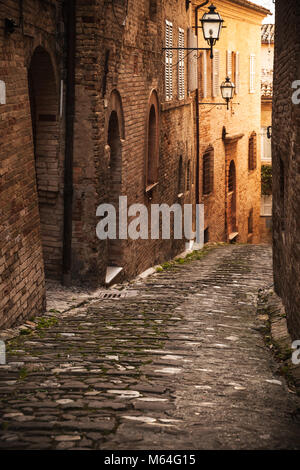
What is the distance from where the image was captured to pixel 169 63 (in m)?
16.2

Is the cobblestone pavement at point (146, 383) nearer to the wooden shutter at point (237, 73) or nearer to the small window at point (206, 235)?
the small window at point (206, 235)

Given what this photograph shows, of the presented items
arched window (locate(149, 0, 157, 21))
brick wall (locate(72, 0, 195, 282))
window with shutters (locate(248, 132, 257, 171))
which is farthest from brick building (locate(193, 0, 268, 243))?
arched window (locate(149, 0, 157, 21))

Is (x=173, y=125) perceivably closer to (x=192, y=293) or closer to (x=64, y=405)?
(x=192, y=293)

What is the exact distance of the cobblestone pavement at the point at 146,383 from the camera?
4.33m

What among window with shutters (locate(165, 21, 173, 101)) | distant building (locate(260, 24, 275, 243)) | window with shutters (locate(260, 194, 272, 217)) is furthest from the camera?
window with shutters (locate(260, 194, 272, 217))

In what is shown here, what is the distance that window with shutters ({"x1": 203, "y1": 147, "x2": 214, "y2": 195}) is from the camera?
22328mm

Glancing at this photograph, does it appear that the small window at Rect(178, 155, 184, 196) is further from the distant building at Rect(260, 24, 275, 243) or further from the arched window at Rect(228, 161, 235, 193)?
the distant building at Rect(260, 24, 275, 243)

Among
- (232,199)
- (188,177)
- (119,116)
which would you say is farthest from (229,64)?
(119,116)

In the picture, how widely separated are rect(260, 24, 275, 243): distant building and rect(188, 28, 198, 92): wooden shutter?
1209 centimetres

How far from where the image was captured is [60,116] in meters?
10.2

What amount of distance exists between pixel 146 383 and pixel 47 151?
541cm

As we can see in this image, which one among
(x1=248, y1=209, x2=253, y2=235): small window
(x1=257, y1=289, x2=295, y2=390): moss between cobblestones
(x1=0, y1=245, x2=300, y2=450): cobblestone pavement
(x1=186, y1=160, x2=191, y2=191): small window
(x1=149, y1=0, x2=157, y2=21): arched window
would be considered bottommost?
(x1=248, y1=209, x2=253, y2=235): small window

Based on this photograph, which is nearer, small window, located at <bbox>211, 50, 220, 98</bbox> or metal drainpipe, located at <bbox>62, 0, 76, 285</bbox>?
metal drainpipe, located at <bbox>62, 0, 76, 285</bbox>

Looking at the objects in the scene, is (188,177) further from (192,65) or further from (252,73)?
(252,73)
